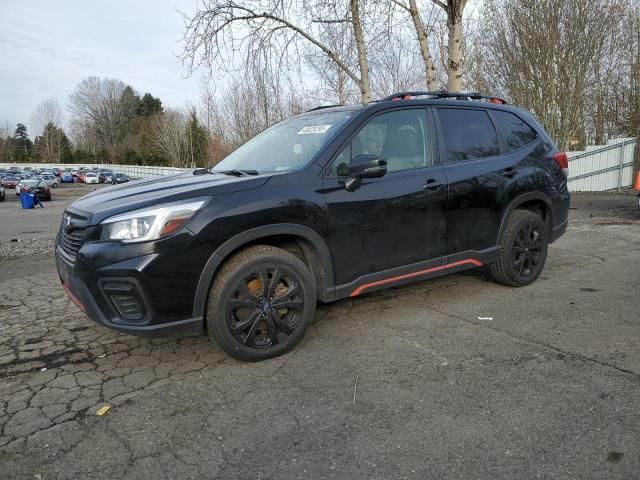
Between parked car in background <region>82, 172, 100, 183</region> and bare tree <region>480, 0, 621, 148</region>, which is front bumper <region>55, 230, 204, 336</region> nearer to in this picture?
bare tree <region>480, 0, 621, 148</region>

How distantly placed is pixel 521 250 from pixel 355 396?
2884 mm

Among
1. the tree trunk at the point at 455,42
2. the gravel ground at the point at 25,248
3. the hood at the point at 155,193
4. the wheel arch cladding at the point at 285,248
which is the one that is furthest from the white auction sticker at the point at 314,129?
the tree trunk at the point at 455,42

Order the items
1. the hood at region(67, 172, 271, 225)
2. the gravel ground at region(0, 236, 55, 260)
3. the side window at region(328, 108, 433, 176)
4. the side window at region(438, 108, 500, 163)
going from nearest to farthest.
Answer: the hood at region(67, 172, 271, 225)
the side window at region(328, 108, 433, 176)
the side window at region(438, 108, 500, 163)
the gravel ground at region(0, 236, 55, 260)

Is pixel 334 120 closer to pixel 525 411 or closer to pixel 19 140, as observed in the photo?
pixel 525 411

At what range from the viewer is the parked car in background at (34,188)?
80.1 feet

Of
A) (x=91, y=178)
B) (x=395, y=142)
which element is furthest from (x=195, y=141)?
(x=395, y=142)

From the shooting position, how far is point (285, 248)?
12.2ft

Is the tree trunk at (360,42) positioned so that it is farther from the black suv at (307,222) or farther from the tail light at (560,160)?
the black suv at (307,222)

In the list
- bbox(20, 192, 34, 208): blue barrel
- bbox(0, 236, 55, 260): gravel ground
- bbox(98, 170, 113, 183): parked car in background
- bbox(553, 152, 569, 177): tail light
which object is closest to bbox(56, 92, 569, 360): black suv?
bbox(553, 152, 569, 177): tail light

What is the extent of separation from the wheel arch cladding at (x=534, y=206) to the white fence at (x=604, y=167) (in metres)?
13.4

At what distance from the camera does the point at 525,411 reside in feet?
9.01

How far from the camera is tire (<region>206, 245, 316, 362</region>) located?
128 inches

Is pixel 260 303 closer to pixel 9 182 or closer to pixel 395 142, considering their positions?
pixel 395 142

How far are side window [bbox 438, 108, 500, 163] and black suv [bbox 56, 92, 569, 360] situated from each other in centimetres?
Answer: 1
